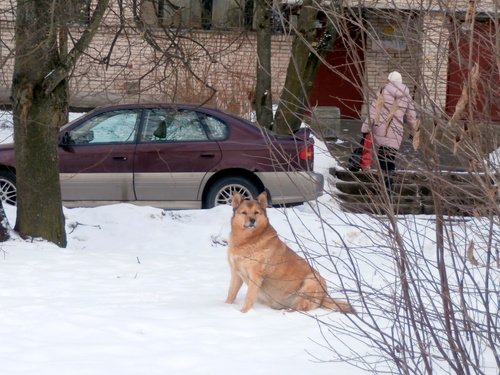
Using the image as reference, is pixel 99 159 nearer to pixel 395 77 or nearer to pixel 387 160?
pixel 395 77

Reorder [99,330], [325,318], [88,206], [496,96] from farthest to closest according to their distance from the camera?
[88,206] < [325,318] < [99,330] < [496,96]

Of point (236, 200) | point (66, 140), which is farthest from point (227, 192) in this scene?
point (236, 200)

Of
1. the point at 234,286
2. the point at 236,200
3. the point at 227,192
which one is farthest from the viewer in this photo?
the point at 227,192

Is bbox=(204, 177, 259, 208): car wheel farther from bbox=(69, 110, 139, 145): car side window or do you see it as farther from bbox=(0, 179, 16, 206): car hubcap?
bbox=(0, 179, 16, 206): car hubcap

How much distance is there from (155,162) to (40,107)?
3894 millimetres

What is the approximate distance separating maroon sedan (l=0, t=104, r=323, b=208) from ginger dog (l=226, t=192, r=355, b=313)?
5.98 m

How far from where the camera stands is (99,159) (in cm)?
1463

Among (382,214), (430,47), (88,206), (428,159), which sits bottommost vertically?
(88,206)

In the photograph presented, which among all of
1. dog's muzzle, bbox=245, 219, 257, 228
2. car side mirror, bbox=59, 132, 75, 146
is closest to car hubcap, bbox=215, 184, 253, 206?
car side mirror, bbox=59, 132, 75, 146

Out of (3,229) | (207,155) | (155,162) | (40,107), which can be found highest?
(40,107)

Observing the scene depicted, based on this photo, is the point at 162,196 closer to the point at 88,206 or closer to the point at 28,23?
the point at 88,206

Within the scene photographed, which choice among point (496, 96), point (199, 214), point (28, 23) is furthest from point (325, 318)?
point (199, 214)

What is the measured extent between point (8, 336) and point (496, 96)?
382 cm

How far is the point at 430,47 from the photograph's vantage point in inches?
222
